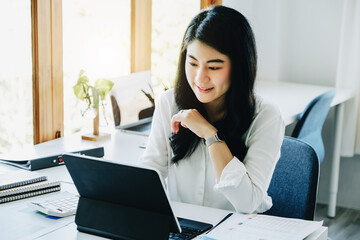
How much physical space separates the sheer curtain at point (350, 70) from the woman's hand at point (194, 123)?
1.93 metres

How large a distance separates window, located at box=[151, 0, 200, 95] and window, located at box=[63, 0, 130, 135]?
0.24m

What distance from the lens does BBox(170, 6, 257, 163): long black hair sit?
5.16 feet

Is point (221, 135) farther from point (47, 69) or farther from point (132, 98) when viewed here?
point (132, 98)

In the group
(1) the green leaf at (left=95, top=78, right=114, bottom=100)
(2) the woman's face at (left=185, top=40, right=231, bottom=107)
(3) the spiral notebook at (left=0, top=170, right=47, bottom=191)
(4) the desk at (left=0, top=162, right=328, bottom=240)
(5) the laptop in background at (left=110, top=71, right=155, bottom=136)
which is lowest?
(4) the desk at (left=0, top=162, right=328, bottom=240)

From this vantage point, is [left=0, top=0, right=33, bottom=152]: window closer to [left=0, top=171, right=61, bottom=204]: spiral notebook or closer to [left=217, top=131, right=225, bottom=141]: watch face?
[left=0, top=171, right=61, bottom=204]: spiral notebook

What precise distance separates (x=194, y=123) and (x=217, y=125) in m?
0.11

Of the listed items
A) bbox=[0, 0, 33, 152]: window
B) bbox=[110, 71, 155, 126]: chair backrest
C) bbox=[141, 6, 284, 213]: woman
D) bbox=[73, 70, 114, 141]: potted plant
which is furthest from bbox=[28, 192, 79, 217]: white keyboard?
bbox=[110, 71, 155, 126]: chair backrest

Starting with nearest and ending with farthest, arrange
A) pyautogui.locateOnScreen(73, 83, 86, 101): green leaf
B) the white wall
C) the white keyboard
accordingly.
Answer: the white keyboard
pyautogui.locateOnScreen(73, 83, 86, 101): green leaf
the white wall

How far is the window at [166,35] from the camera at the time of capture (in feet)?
9.80

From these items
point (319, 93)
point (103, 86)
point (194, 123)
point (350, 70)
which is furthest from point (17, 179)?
point (350, 70)

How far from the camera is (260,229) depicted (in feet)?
4.40

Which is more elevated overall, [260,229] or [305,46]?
[305,46]

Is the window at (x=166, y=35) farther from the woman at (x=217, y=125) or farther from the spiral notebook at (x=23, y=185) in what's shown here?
the spiral notebook at (x=23, y=185)

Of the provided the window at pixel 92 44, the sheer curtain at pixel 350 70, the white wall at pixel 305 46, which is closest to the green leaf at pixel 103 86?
the window at pixel 92 44
